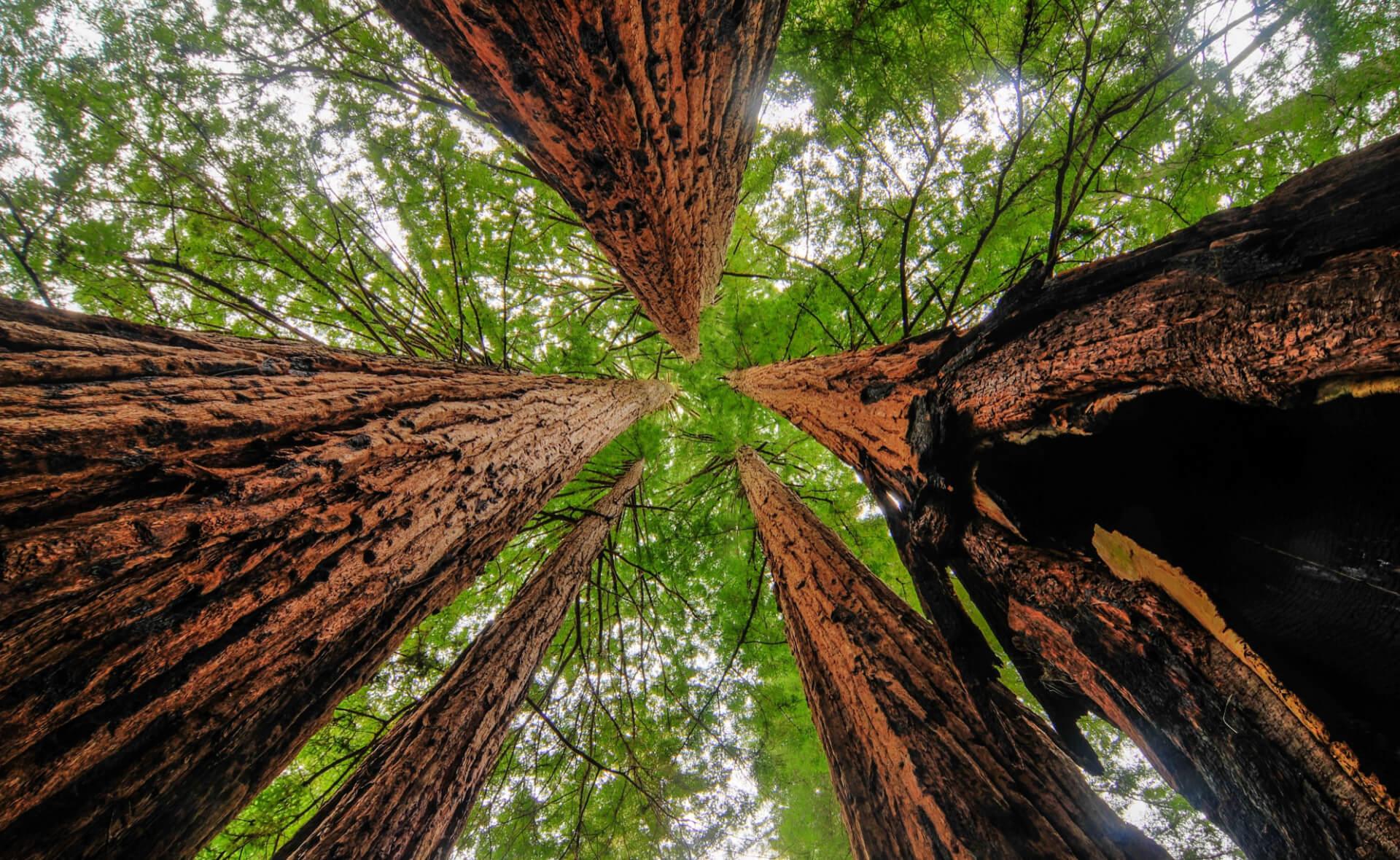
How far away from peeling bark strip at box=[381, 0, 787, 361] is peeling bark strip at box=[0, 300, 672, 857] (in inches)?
52.5

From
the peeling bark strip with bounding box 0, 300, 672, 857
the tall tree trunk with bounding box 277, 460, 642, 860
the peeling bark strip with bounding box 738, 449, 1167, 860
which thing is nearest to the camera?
the peeling bark strip with bounding box 0, 300, 672, 857

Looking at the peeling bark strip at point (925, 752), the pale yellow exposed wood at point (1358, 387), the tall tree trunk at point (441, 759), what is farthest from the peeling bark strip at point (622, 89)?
the tall tree trunk at point (441, 759)

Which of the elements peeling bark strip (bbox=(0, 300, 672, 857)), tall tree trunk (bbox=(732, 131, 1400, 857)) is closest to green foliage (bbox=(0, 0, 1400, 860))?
tall tree trunk (bbox=(732, 131, 1400, 857))

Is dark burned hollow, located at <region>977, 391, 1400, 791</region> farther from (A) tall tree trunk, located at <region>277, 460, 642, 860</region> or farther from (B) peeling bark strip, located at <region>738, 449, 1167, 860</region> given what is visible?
(A) tall tree trunk, located at <region>277, 460, 642, 860</region>

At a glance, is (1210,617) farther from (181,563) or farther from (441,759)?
(441,759)

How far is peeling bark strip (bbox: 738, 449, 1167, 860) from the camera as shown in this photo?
4.56 feet

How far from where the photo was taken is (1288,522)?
974 mm

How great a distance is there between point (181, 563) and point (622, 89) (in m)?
2.08

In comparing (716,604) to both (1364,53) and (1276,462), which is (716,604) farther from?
(1364,53)

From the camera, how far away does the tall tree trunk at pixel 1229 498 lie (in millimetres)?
765

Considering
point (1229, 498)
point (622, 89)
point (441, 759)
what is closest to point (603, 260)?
point (622, 89)

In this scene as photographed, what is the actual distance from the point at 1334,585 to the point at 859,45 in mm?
3733

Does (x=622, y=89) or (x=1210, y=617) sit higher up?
(x=622, y=89)

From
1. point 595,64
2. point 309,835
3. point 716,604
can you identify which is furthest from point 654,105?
point 716,604
